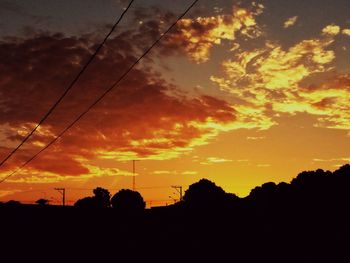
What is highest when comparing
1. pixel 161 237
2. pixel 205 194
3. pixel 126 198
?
pixel 126 198

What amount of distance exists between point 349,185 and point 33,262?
67.5 m

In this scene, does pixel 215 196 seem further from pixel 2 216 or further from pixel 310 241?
pixel 2 216

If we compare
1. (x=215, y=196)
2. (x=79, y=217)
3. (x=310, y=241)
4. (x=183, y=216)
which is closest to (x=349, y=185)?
(x=215, y=196)

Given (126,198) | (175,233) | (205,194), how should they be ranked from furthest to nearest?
(126,198) → (205,194) → (175,233)

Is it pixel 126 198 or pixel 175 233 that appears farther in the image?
pixel 126 198

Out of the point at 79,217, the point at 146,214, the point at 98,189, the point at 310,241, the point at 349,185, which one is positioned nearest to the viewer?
the point at 79,217

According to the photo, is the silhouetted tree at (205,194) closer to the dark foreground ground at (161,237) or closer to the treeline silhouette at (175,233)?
the treeline silhouette at (175,233)

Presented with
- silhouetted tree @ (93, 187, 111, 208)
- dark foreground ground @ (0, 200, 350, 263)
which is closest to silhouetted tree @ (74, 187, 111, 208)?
silhouetted tree @ (93, 187, 111, 208)

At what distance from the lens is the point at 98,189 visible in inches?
4702

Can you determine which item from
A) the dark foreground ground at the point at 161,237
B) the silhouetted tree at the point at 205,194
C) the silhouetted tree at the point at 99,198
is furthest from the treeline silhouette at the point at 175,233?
the silhouetted tree at the point at 99,198

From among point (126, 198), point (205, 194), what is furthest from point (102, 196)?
point (205, 194)

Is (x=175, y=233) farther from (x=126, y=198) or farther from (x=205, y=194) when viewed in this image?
(x=126, y=198)

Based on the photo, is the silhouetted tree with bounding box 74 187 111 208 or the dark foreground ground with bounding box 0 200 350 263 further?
the silhouetted tree with bounding box 74 187 111 208

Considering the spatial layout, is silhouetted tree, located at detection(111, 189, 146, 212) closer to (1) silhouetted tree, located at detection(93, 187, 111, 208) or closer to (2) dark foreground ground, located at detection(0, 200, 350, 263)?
(1) silhouetted tree, located at detection(93, 187, 111, 208)
